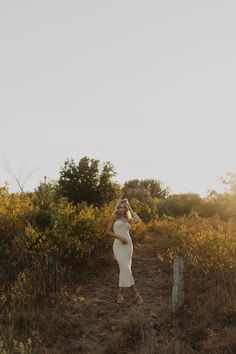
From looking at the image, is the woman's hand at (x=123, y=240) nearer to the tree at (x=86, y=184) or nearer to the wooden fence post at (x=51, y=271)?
the wooden fence post at (x=51, y=271)

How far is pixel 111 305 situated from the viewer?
34.6 feet

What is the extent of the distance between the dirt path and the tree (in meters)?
4.25

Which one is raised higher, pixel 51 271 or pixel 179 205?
pixel 179 205

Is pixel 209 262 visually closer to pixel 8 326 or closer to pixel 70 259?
pixel 70 259

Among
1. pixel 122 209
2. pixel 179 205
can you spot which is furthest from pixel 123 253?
pixel 179 205

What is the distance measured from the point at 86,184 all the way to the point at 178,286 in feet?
27.9

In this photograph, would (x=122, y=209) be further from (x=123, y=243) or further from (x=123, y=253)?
(x=123, y=253)

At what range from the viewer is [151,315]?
9570 mm

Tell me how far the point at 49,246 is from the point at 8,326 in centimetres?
357

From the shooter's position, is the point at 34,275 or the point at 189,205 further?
the point at 189,205

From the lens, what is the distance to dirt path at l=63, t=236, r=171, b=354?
8.87m

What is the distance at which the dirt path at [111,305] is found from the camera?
29.1 ft

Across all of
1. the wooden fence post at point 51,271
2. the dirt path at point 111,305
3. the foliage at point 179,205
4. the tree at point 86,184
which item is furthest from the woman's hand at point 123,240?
the foliage at point 179,205

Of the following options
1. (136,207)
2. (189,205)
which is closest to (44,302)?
(136,207)
